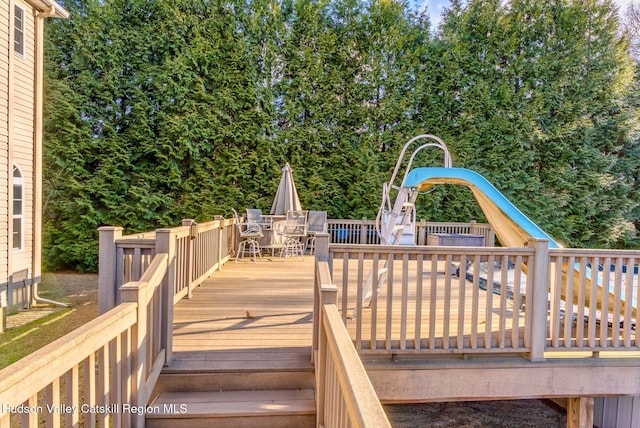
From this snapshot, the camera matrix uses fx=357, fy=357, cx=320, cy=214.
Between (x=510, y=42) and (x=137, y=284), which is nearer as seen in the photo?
(x=137, y=284)

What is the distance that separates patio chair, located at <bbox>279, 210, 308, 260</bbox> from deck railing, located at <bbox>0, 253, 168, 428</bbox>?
4564 mm

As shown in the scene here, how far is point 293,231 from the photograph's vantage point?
7.20 m

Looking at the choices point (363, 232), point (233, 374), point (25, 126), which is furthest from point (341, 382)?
point (25, 126)

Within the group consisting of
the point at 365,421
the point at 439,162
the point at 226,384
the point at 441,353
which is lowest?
the point at 226,384

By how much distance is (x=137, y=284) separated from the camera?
200 cm

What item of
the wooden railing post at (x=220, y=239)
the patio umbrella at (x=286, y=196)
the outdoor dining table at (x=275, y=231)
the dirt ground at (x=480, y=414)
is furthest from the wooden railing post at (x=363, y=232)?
the dirt ground at (x=480, y=414)

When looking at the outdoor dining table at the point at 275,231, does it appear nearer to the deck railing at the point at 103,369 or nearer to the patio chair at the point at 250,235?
the patio chair at the point at 250,235

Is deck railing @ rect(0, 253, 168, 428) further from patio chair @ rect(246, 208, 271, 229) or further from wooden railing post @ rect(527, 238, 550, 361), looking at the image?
patio chair @ rect(246, 208, 271, 229)

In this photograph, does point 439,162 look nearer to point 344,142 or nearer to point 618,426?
point 344,142

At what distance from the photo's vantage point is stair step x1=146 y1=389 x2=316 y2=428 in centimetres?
220

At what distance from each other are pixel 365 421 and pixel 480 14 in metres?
10.9

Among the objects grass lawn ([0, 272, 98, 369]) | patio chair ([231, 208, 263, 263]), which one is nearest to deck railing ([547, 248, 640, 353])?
patio chair ([231, 208, 263, 263])

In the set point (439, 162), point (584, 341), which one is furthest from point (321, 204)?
point (584, 341)

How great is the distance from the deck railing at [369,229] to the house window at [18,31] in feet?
21.8
